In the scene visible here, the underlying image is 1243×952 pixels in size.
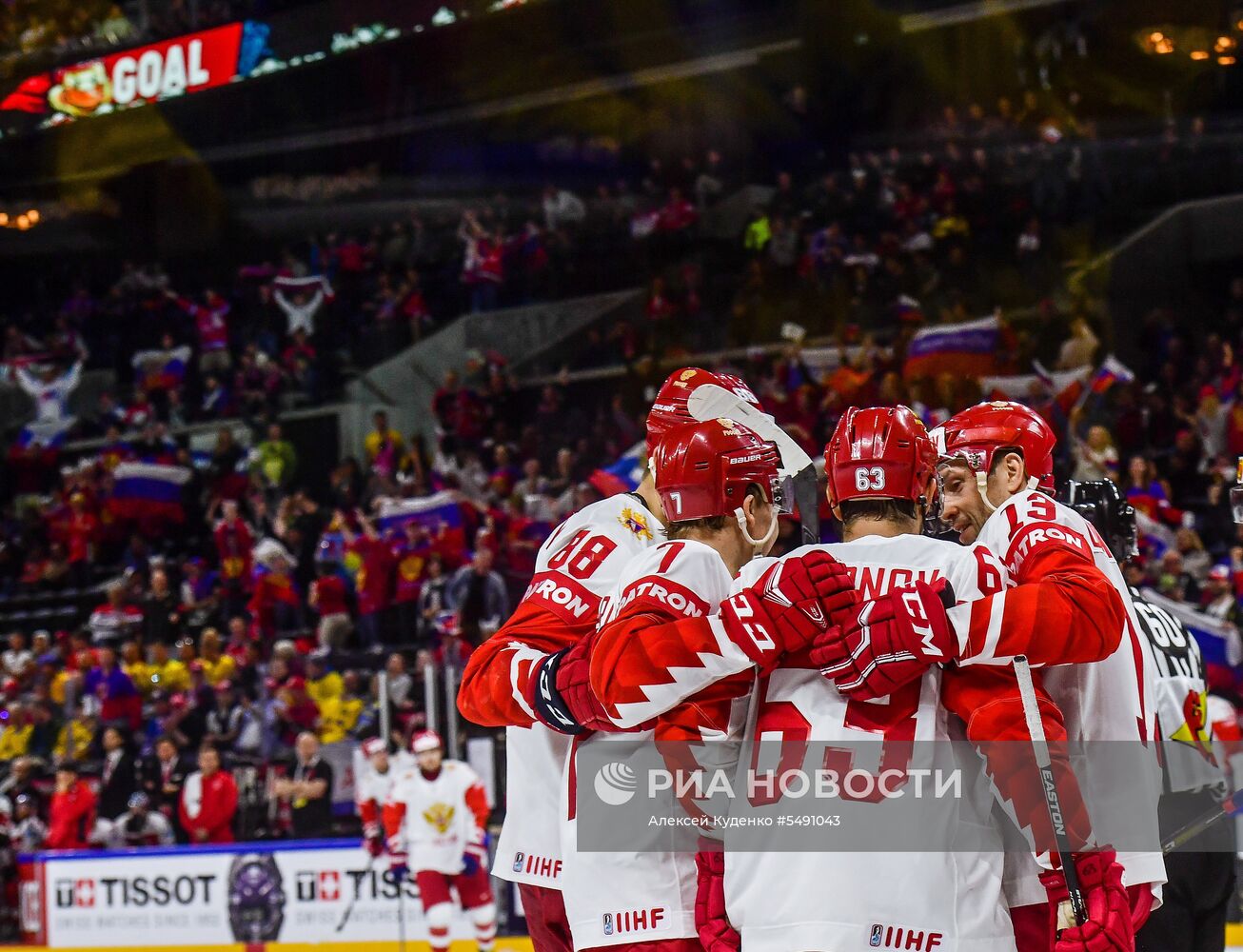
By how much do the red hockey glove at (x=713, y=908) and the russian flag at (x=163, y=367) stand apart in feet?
61.1

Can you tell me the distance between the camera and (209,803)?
1161cm

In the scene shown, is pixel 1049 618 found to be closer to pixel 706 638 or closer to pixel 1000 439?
pixel 706 638

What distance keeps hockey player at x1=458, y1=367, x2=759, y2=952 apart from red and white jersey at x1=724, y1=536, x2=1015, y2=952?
18.1 inches

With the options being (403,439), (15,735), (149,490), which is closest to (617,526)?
(15,735)

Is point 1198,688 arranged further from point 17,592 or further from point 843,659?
point 17,592

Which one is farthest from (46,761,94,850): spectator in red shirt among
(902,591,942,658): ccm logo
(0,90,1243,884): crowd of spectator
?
(902,591,942,658): ccm logo

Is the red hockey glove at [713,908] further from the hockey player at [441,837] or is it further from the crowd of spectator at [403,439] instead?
the crowd of spectator at [403,439]

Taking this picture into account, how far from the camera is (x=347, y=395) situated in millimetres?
19406

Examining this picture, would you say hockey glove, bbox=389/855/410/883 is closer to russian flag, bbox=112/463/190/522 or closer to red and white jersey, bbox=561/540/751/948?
red and white jersey, bbox=561/540/751/948

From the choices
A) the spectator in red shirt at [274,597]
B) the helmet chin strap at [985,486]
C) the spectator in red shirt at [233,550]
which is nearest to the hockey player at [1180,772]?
the helmet chin strap at [985,486]

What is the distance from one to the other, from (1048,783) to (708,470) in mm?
816

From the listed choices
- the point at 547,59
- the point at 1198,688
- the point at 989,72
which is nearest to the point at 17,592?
the point at 547,59

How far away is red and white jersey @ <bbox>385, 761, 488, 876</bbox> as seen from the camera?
964 centimetres

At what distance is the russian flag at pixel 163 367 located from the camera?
20422mm
